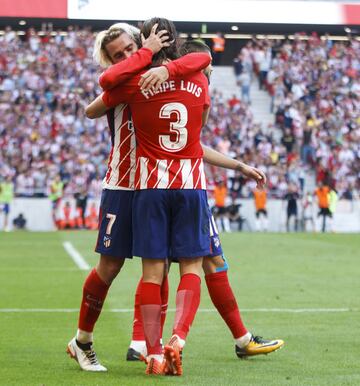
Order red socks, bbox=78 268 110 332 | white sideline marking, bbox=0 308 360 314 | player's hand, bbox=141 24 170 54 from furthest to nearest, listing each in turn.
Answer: white sideline marking, bbox=0 308 360 314
red socks, bbox=78 268 110 332
player's hand, bbox=141 24 170 54

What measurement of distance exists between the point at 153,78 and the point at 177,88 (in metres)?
0.23

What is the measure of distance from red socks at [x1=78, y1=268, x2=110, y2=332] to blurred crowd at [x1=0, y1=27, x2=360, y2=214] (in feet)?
88.4

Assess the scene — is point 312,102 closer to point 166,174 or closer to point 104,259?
point 104,259

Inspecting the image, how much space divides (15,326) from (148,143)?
3389 mm

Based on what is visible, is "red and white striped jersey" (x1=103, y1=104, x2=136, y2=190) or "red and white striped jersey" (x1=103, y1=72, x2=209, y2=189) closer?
"red and white striped jersey" (x1=103, y1=72, x2=209, y2=189)

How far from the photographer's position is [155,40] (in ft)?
21.7

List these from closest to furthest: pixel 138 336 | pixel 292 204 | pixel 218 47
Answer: pixel 138 336
pixel 292 204
pixel 218 47

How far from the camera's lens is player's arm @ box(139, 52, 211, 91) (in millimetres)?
6559

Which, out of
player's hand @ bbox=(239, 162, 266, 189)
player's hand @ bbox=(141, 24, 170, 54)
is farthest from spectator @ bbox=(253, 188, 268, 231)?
player's hand @ bbox=(141, 24, 170, 54)

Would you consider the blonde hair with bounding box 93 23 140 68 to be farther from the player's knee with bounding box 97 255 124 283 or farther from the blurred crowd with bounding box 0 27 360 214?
the blurred crowd with bounding box 0 27 360 214

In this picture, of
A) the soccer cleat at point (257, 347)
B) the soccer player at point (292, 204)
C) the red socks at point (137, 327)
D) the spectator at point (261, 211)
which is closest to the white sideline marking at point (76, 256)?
the red socks at point (137, 327)

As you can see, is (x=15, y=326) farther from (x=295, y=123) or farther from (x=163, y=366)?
(x=295, y=123)

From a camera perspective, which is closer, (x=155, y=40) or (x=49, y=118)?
(x=155, y=40)

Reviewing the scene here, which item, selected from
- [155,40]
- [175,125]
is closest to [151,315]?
[175,125]
